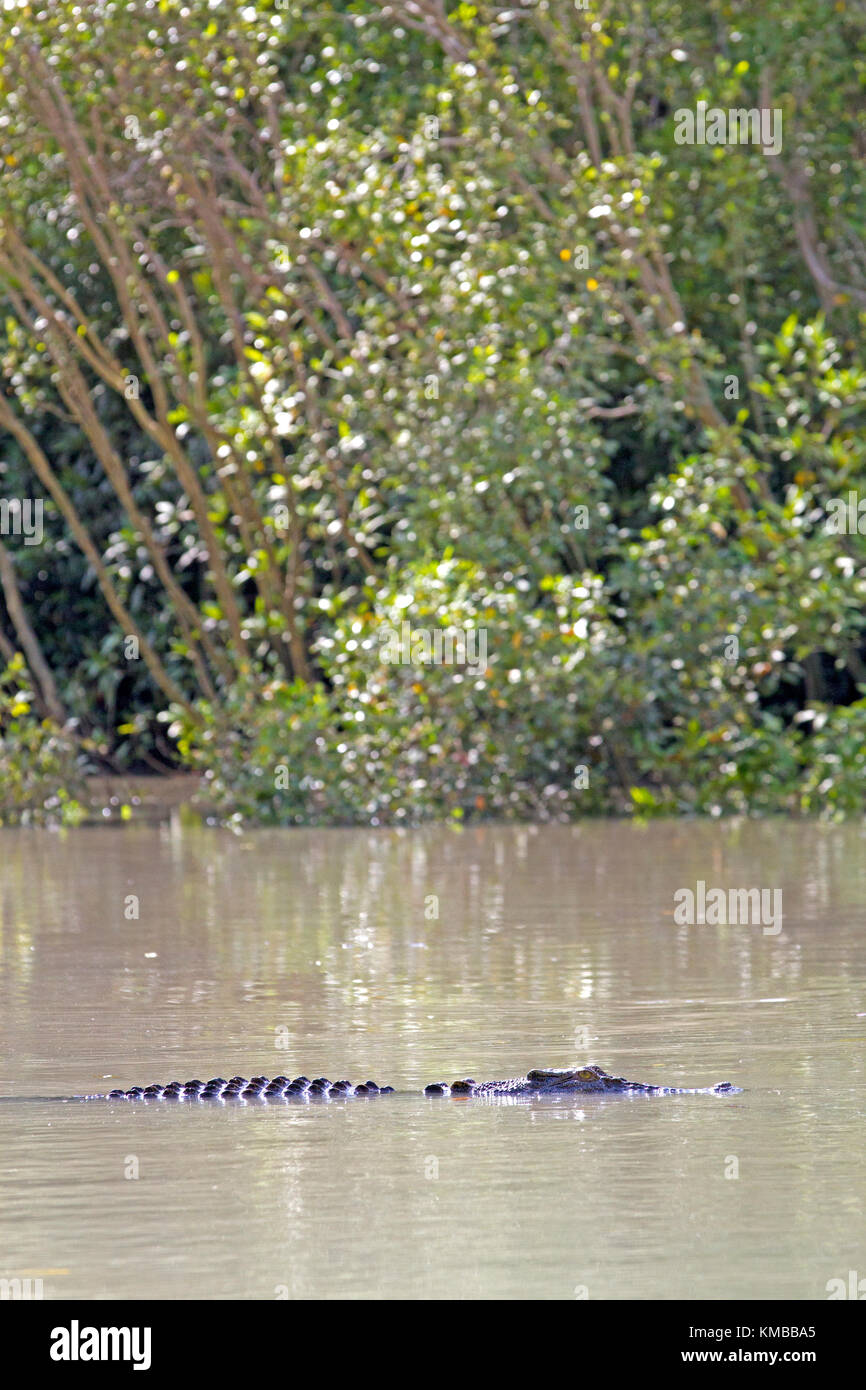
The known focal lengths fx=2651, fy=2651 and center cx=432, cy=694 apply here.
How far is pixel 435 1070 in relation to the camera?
6.87 meters

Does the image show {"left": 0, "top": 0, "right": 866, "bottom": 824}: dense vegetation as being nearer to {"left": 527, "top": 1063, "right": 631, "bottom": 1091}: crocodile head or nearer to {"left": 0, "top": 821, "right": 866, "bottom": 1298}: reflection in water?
{"left": 0, "top": 821, "right": 866, "bottom": 1298}: reflection in water

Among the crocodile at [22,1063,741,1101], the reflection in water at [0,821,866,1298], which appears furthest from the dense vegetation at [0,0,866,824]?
the crocodile at [22,1063,741,1101]

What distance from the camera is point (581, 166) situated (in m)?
16.8

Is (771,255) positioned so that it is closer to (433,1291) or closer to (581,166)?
(581,166)

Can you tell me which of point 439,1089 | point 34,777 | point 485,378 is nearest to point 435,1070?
point 439,1089

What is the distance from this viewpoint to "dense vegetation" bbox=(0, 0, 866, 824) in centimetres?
1628

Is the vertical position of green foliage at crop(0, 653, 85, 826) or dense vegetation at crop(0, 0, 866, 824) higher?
dense vegetation at crop(0, 0, 866, 824)

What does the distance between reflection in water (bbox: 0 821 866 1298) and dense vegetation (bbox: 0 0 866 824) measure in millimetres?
2978

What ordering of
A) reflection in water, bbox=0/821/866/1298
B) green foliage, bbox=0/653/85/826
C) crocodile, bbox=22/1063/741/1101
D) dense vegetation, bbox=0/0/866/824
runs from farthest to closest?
green foliage, bbox=0/653/85/826, dense vegetation, bbox=0/0/866/824, crocodile, bbox=22/1063/741/1101, reflection in water, bbox=0/821/866/1298

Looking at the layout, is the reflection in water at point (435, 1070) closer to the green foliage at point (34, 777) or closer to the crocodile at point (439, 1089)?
the crocodile at point (439, 1089)

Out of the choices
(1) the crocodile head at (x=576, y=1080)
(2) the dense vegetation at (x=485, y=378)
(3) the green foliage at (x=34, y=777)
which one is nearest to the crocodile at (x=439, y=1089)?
(1) the crocodile head at (x=576, y=1080)

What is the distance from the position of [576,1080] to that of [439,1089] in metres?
0.33

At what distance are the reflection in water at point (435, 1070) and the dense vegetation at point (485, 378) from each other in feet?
9.77

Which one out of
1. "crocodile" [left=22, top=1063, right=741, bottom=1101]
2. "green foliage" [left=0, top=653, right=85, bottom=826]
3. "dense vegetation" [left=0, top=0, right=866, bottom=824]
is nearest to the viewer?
"crocodile" [left=22, top=1063, right=741, bottom=1101]
